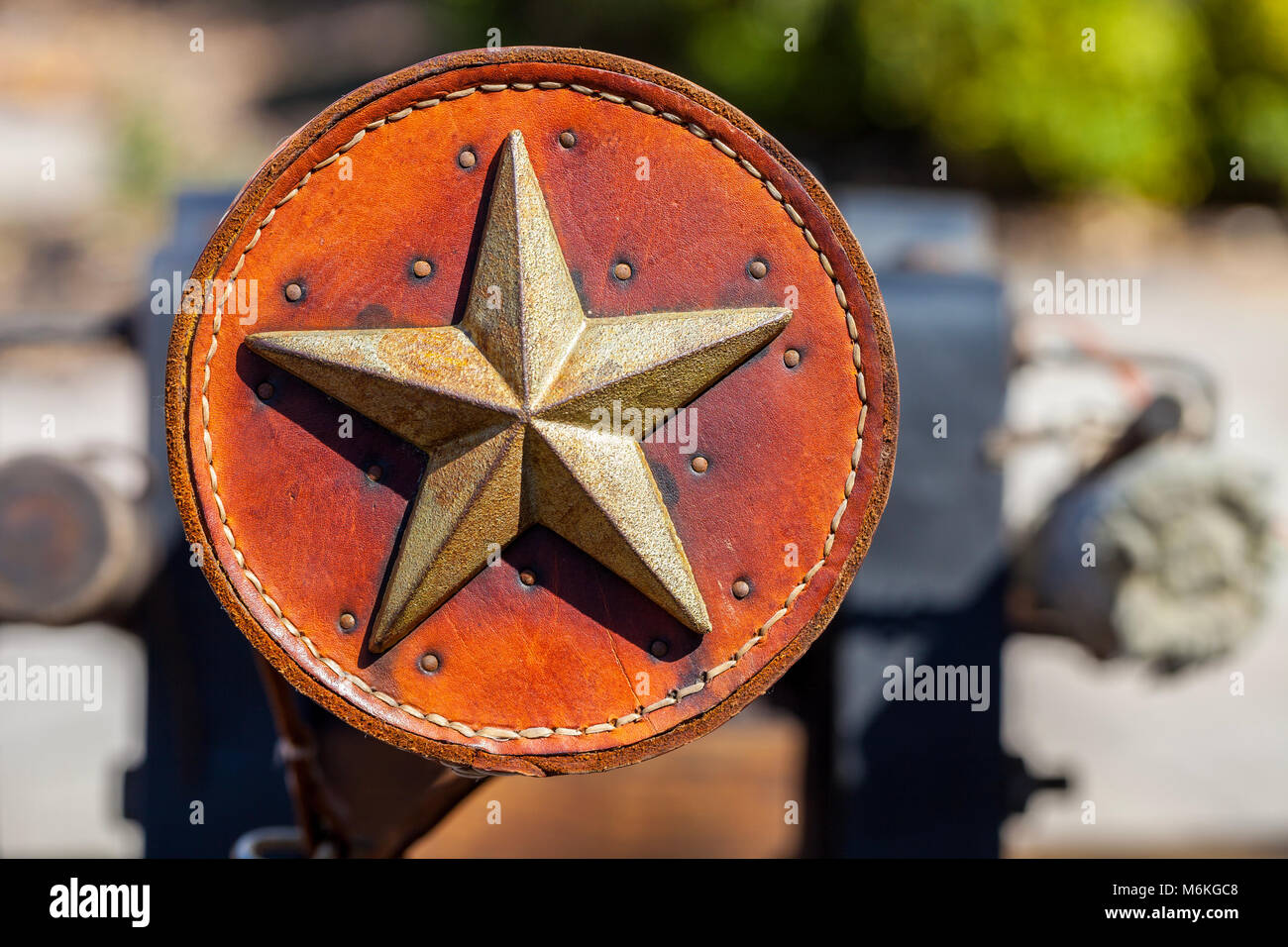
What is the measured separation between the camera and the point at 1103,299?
6.09m

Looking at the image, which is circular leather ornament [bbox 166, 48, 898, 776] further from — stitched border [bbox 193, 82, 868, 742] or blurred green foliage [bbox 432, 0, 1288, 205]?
blurred green foliage [bbox 432, 0, 1288, 205]

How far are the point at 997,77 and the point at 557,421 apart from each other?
17.5ft

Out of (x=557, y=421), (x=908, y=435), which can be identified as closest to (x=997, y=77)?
(x=908, y=435)

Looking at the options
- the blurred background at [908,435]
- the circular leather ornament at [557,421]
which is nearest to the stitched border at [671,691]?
the circular leather ornament at [557,421]

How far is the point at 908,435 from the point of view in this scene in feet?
5.56

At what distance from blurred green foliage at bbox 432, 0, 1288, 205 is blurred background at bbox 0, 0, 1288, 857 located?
2 centimetres

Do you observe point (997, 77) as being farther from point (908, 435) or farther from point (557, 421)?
point (557, 421)

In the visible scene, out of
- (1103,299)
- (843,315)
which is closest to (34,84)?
(1103,299)

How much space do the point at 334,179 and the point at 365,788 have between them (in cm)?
88

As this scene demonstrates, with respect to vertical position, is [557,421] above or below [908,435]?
below

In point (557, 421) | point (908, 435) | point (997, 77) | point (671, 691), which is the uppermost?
point (997, 77)

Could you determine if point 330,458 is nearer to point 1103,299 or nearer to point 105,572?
point 105,572

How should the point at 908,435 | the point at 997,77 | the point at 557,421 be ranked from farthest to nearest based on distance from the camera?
the point at 997,77
the point at 908,435
the point at 557,421

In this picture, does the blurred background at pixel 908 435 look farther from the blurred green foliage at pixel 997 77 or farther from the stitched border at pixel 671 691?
the stitched border at pixel 671 691
